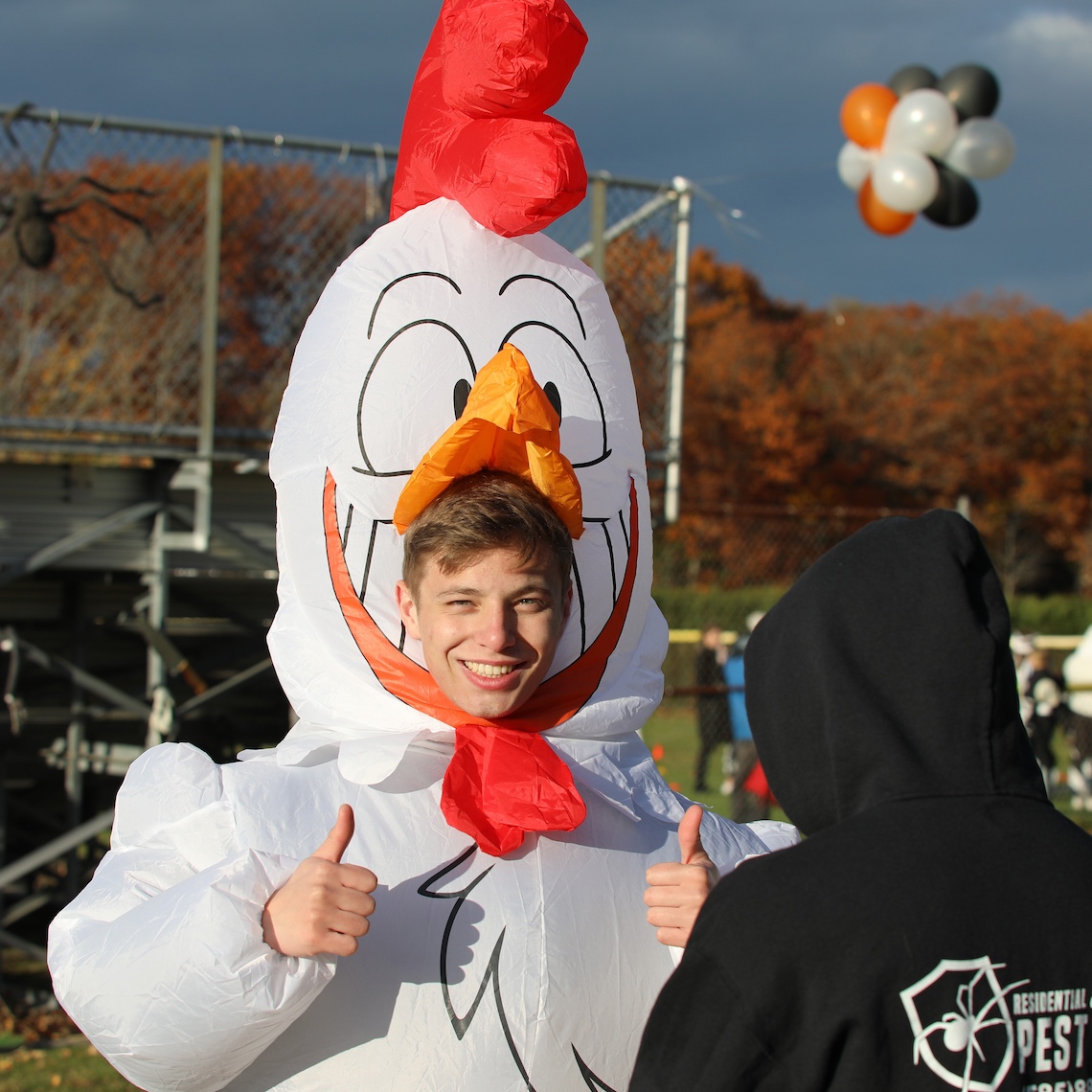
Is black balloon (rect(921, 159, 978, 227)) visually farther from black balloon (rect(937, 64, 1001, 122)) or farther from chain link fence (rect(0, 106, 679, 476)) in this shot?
chain link fence (rect(0, 106, 679, 476))

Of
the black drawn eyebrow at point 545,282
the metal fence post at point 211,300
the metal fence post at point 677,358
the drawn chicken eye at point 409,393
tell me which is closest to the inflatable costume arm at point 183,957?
the drawn chicken eye at point 409,393

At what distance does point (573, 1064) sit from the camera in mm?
1832

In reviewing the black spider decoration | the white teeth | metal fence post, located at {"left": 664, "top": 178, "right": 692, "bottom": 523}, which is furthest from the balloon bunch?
the white teeth

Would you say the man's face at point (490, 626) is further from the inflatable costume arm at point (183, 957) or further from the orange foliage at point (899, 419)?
the orange foliage at point (899, 419)

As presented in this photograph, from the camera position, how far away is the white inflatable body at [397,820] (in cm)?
175

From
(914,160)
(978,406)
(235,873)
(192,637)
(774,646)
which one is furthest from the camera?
(978,406)

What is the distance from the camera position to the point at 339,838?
5.69ft

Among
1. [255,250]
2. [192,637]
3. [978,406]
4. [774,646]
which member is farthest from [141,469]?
[978,406]

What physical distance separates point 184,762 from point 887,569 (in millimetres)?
1180

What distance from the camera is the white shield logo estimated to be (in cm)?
124

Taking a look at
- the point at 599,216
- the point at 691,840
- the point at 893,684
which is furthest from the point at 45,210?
the point at 893,684

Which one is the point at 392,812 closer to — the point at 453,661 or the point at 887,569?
the point at 453,661

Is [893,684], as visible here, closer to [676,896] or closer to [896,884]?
[896,884]

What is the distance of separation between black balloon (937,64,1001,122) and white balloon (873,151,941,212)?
51 centimetres
